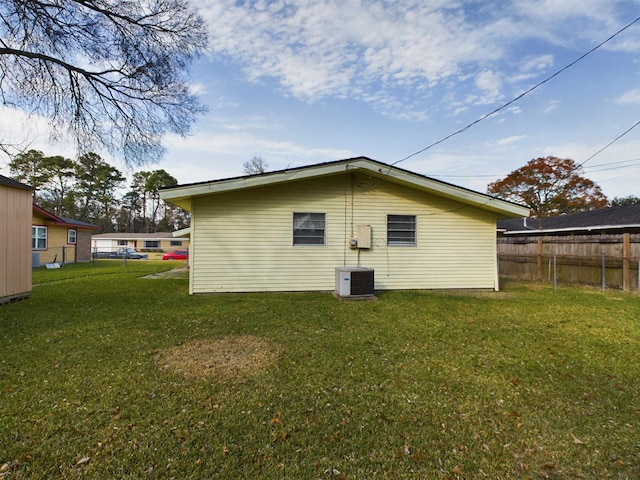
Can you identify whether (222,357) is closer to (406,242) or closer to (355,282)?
(355,282)

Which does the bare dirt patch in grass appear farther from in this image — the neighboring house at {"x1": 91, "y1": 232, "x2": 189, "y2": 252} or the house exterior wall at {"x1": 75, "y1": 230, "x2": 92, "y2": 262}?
the neighboring house at {"x1": 91, "y1": 232, "x2": 189, "y2": 252}

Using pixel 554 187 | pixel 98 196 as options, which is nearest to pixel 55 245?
pixel 98 196

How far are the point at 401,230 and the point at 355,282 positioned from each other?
2.36 m

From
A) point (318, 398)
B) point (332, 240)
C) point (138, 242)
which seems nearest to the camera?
point (318, 398)

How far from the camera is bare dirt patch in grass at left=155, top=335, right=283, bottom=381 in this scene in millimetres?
3318

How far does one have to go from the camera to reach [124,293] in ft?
26.5

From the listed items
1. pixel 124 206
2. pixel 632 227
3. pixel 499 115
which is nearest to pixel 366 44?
pixel 499 115

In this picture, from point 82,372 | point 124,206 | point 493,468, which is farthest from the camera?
point 124,206

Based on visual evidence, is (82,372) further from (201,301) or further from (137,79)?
(137,79)

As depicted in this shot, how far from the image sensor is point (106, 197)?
41875 mm

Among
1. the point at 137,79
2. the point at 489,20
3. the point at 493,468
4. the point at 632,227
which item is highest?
the point at 489,20

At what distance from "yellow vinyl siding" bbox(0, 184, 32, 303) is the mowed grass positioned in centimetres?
187

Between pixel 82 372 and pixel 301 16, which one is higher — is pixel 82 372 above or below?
below

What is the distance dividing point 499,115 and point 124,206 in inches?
2027
